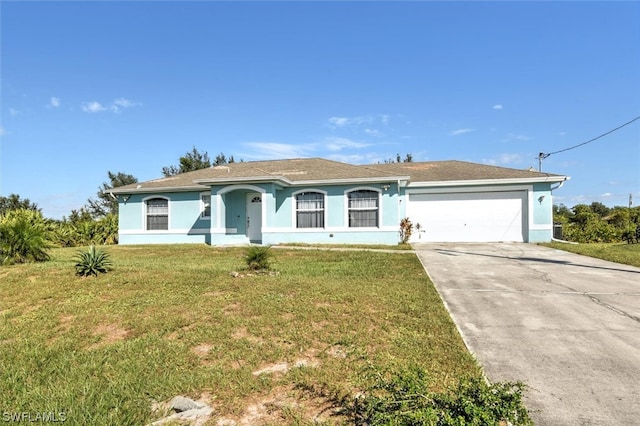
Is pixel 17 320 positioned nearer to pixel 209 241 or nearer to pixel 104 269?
pixel 104 269

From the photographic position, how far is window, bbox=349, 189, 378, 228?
52.0ft

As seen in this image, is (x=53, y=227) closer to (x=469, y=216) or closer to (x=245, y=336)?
(x=245, y=336)

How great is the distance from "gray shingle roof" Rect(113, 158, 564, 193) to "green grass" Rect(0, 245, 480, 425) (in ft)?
27.5

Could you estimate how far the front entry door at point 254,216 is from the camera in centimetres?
1680

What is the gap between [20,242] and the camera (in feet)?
31.3

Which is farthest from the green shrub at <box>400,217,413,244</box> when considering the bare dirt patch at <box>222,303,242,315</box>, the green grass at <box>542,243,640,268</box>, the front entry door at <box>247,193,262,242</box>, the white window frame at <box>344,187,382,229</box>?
the bare dirt patch at <box>222,303,242,315</box>

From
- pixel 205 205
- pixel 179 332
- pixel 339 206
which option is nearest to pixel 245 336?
pixel 179 332

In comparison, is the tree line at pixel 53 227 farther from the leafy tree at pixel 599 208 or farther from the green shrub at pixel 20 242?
the leafy tree at pixel 599 208

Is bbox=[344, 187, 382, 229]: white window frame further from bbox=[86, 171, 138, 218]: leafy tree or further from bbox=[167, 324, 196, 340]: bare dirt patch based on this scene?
bbox=[86, 171, 138, 218]: leafy tree

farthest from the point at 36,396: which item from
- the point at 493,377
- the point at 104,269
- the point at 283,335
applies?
the point at 104,269

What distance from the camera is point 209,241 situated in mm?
17281

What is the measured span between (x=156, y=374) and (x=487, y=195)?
54.7 feet

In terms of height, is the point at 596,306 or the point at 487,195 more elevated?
the point at 487,195

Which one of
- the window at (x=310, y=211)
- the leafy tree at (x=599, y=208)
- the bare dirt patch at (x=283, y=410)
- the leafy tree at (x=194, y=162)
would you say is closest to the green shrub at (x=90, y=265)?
the bare dirt patch at (x=283, y=410)
